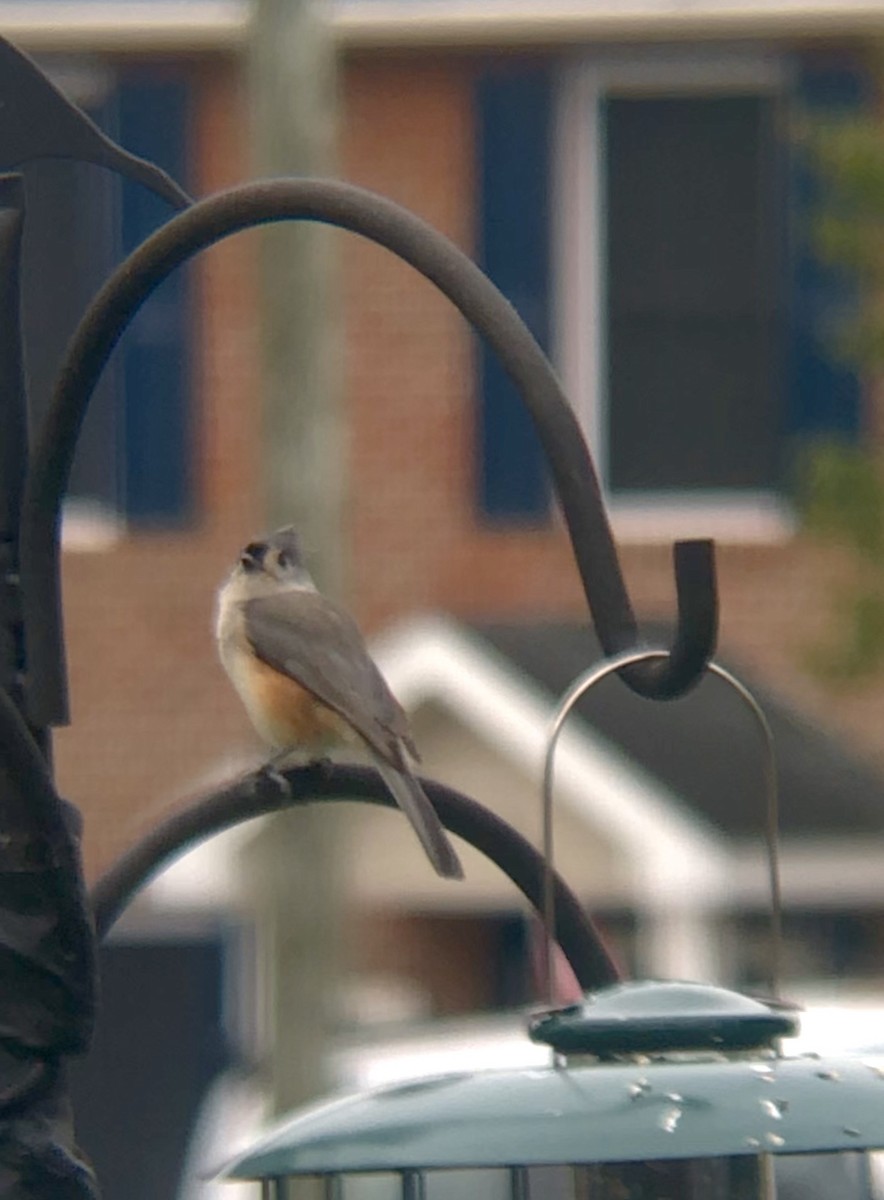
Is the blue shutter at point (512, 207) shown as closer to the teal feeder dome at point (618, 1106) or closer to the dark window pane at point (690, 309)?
the dark window pane at point (690, 309)

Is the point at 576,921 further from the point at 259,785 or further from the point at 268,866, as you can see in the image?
the point at 268,866

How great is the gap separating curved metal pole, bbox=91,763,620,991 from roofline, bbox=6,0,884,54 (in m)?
10.9

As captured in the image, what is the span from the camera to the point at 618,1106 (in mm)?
2951

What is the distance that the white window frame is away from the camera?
14906 mm

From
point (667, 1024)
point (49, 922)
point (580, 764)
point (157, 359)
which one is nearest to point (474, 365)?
point (157, 359)

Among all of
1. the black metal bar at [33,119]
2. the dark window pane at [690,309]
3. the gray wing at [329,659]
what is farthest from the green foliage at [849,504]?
A: the black metal bar at [33,119]

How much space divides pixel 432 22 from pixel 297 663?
378 inches

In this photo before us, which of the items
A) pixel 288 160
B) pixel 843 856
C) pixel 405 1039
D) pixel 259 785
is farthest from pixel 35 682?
pixel 843 856

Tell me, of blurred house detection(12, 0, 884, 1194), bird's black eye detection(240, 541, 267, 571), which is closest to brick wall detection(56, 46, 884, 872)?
blurred house detection(12, 0, 884, 1194)

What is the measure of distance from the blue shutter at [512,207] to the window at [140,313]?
4.29ft

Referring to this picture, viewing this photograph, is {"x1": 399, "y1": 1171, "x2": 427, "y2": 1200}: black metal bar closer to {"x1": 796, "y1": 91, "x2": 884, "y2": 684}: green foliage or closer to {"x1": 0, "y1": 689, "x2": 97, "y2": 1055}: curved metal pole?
{"x1": 0, "y1": 689, "x2": 97, "y2": 1055}: curved metal pole

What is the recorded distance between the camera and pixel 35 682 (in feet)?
12.2

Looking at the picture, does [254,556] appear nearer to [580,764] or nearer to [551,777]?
[551,777]

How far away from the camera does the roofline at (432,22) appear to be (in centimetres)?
1470
